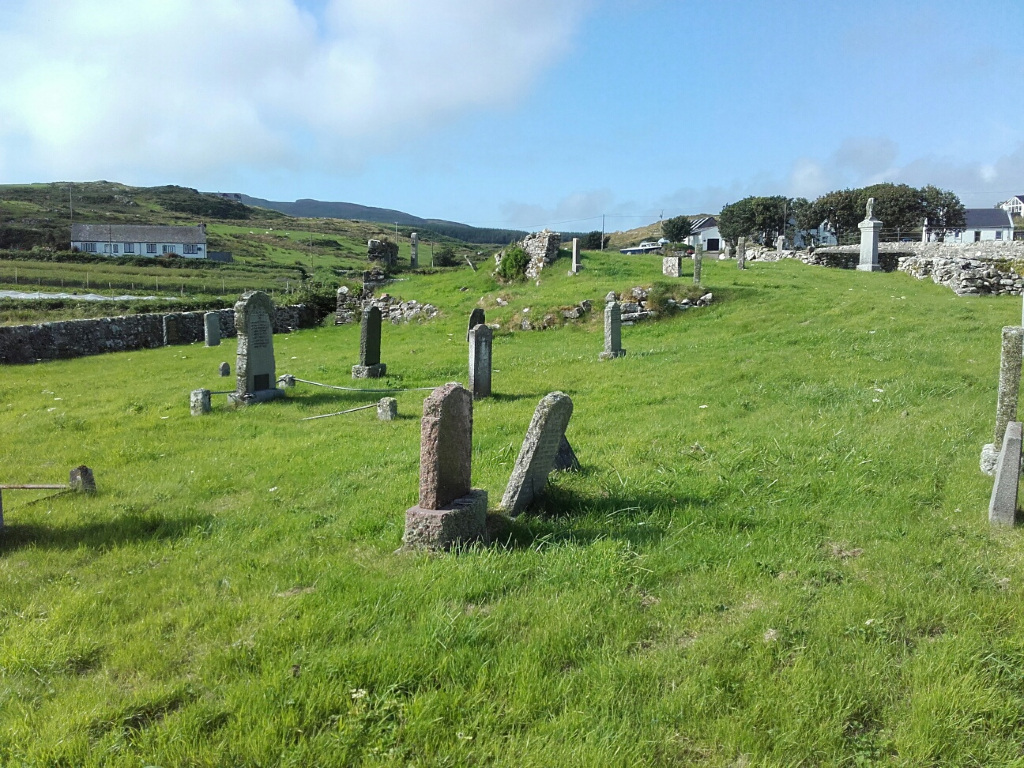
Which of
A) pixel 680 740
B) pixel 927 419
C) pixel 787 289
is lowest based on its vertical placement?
pixel 680 740

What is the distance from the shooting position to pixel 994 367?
1141 centimetres

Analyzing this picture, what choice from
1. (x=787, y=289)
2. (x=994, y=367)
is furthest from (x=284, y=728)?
(x=787, y=289)

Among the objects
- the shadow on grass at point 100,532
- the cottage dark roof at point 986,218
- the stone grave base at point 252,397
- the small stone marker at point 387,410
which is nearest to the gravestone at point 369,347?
the stone grave base at point 252,397

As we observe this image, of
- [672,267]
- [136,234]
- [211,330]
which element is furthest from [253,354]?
[136,234]

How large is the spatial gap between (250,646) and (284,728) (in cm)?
83

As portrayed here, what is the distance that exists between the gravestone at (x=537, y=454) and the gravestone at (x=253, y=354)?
8.45m

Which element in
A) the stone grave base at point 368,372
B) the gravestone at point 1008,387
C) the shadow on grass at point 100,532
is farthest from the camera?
the stone grave base at point 368,372

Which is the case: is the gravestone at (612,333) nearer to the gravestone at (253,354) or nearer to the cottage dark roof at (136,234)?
the gravestone at (253,354)

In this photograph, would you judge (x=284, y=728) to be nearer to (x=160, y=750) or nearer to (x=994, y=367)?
(x=160, y=750)

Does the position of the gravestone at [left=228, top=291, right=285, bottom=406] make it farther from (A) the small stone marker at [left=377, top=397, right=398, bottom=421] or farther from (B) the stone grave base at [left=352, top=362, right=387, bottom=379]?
(A) the small stone marker at [left=377, top=397, right=398, bottom=421]

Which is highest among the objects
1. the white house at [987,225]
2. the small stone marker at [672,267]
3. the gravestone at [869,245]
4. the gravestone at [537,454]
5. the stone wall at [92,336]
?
the white house at [987,225]

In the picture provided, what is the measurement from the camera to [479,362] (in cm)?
1210

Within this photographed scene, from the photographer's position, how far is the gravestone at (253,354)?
12.9 metres

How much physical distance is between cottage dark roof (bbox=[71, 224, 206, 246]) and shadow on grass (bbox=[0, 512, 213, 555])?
93.4 metres
